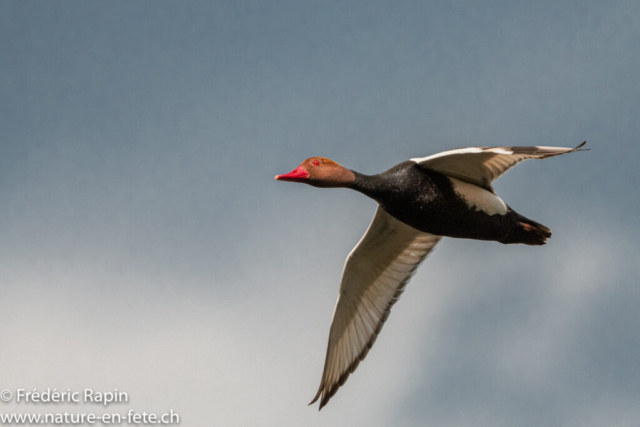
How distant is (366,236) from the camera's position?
13.3 m

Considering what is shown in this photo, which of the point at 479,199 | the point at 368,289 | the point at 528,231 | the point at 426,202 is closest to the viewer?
the point at 426,202

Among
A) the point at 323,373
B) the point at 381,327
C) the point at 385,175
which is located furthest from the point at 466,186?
the point at 323,373

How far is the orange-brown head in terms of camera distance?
36.9 feet

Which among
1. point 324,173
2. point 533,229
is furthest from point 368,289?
point 533,229

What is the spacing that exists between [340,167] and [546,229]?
3.56 metres

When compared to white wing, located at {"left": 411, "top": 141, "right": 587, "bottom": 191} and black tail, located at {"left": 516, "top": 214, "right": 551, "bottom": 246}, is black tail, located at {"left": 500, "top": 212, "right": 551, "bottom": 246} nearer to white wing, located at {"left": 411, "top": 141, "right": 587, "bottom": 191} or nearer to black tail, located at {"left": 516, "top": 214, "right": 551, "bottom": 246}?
black tail, located at {"left": 516, "top": 214, "right": 551, "bottom": 246}

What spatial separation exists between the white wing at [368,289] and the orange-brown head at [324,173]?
2141mm

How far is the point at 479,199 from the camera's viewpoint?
1176cm

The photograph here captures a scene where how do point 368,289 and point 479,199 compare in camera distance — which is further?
point 368,289

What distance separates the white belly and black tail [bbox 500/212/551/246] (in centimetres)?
33

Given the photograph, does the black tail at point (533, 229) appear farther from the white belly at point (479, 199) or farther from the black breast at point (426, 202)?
the white belly at point (479, 199)

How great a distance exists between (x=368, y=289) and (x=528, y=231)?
10.9 feet

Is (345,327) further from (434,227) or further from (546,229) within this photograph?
(546,229)

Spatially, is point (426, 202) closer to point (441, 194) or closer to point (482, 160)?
point (441, 194)
